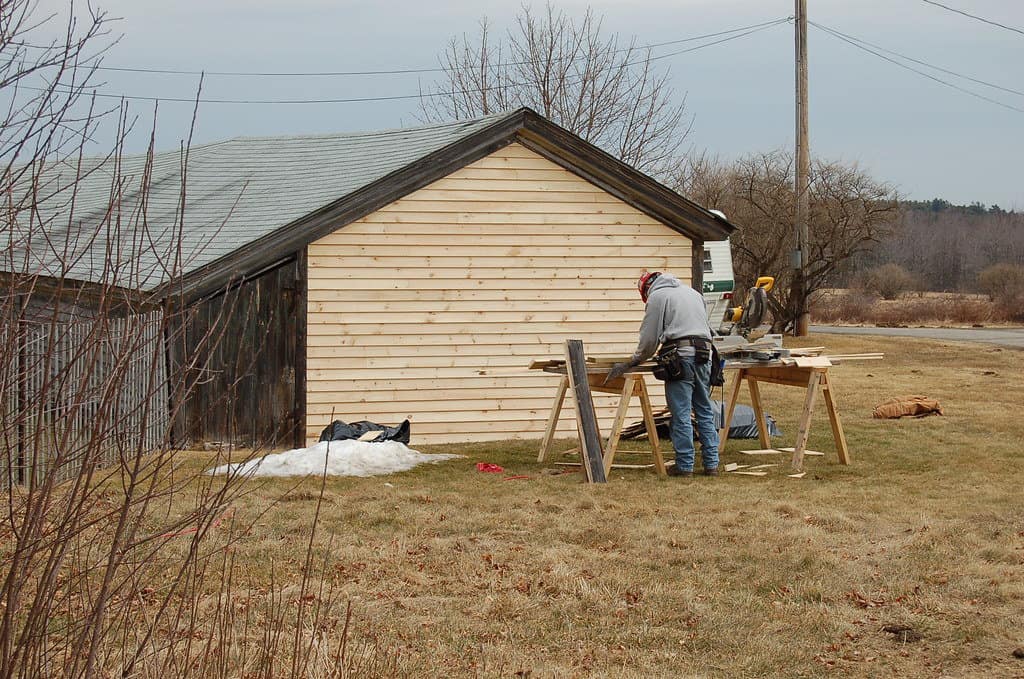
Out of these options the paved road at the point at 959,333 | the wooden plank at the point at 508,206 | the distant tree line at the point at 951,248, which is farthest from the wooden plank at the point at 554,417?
the distant tree line at the point at 951,248

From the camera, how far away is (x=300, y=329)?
14164 millimetres

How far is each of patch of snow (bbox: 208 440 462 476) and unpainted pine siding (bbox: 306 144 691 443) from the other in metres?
1.86

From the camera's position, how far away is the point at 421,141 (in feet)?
52.6

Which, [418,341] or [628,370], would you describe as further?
[418,341]

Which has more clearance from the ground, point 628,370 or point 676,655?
point 628,370

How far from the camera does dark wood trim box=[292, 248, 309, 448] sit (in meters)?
14.1

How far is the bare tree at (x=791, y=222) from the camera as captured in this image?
36.7 meters

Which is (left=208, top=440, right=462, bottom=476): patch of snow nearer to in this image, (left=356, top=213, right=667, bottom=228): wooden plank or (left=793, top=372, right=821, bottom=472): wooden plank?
(left=356, top=213, right=667, bottom=228): wooden plank

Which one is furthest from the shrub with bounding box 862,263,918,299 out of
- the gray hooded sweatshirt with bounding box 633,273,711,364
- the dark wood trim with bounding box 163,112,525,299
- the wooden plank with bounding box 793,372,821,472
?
the gray hooded sweatshirt with bounding box 633,273,711,364

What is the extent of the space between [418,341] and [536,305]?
63.1 inches

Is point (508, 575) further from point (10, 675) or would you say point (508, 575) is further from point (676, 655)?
point (10, 675)

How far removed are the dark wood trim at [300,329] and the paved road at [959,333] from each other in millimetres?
23925

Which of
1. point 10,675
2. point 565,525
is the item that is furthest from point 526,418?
point 10,675

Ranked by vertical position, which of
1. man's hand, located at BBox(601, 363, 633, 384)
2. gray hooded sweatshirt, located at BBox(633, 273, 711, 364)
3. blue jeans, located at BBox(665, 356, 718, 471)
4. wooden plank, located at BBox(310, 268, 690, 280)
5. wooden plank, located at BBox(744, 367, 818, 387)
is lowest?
blue jeans, located at BBox(665, 356, 718, 471)
